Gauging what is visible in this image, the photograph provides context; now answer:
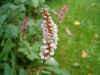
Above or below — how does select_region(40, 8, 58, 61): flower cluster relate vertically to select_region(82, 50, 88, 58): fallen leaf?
above

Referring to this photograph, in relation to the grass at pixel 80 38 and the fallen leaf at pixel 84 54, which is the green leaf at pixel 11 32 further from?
the fallen leaf at pixel 84 54

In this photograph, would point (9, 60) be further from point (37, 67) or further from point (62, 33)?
point (62, 33)

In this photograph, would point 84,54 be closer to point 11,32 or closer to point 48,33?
point 11,32

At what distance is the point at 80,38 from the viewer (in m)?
3.10

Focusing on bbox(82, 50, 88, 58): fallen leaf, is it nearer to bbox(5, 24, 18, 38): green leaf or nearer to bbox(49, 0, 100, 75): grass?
bbox(49, 0, 100, 75): grass

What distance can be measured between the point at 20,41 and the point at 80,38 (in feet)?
4.00

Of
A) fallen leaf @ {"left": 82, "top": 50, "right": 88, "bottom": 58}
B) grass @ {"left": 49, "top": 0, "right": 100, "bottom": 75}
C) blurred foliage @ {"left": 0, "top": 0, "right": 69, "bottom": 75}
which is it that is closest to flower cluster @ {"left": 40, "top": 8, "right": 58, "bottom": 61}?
blurred foliage @ {"left": 0, "top": 0, "right": 69, "bottom": 75}

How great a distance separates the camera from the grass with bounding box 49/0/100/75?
2.73 metres

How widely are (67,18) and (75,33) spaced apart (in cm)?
34

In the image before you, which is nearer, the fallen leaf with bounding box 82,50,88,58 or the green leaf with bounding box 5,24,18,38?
the green leaf with bounding box 5,24,18,38

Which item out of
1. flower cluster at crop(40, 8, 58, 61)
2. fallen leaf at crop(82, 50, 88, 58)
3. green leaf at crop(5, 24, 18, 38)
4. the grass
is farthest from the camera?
fallen leaf at crop(82, 50, 88, 58)

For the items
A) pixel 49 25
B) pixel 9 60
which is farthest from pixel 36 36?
pixel 49 25

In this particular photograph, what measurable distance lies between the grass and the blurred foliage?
356 mm

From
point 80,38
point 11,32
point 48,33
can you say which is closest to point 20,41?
point 11,32
